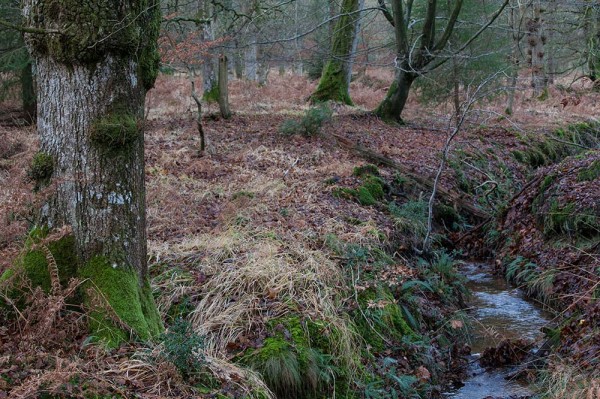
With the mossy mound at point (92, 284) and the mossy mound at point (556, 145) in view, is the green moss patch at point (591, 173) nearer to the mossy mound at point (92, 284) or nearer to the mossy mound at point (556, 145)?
the mossy mound at point (556, 145)

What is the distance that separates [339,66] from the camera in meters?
16.6

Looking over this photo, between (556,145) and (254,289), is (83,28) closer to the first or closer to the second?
(254,289)

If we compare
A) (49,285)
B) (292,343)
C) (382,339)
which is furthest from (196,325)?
(382,339)

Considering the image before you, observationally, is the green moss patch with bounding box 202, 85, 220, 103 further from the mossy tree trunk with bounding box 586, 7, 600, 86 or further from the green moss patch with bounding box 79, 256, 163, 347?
the green moss patch with bounding box 79, 256, 163, 347

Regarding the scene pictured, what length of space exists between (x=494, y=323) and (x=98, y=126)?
5.56 m

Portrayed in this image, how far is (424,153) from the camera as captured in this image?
12.0 metres

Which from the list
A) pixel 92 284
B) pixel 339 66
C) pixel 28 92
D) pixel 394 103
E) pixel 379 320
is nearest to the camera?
pixel 92 284

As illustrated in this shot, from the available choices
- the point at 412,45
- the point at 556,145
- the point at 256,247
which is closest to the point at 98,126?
the point at 256,247

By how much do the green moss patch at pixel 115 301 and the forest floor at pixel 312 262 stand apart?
0.14 metres

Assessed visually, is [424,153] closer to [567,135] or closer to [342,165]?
[342,165]

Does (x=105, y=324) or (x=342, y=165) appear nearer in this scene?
(x=105, y=324)

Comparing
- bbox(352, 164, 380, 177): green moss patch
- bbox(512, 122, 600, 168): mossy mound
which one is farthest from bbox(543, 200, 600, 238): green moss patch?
bbox(512, 122, 600, 168): mossy mound

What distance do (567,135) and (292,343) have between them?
14.1 meters

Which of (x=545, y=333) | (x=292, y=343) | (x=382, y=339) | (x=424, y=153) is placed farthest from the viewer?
(x=424, y=153)
